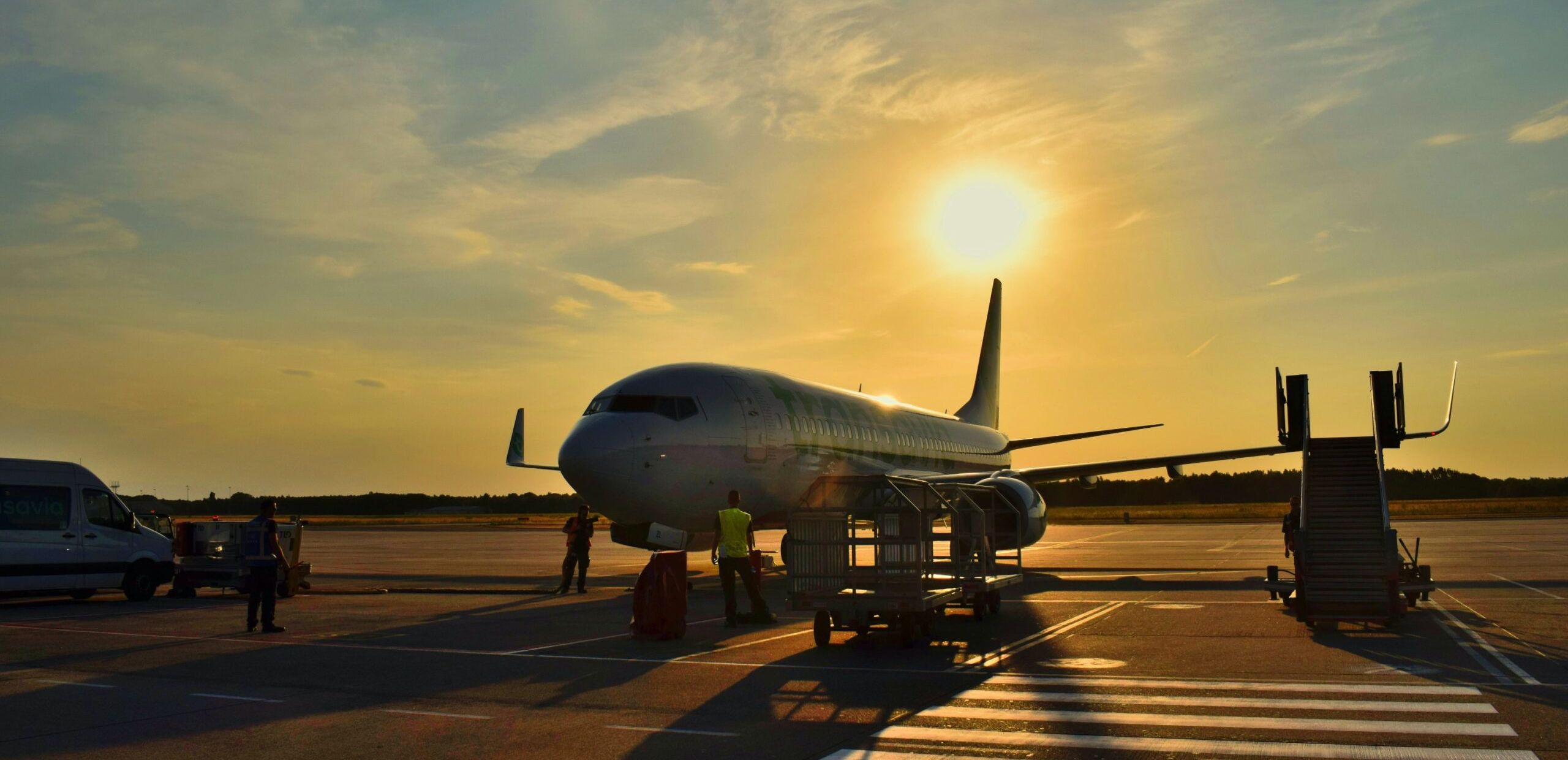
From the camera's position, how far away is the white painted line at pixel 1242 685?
1027cm

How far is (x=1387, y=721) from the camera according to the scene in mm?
8797

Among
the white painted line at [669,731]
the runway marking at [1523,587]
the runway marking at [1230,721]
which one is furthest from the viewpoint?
the runway marking at [1523,587]

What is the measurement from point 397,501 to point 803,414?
124 m

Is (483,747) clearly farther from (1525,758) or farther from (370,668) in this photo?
(1525,758)

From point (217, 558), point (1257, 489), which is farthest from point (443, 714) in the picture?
point (1257, 489)

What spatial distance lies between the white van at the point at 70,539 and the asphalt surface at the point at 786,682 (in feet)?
1.80

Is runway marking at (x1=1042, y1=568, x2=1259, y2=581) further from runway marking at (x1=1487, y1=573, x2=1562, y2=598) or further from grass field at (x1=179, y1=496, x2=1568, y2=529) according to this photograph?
grass field at (x1=179, y1=496, x2=1568, y2=529)

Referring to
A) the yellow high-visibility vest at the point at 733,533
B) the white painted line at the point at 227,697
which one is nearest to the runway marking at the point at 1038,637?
the yellow high-visibility vest at the point at 733,533

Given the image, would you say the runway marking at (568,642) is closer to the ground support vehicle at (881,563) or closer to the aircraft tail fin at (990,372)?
the ground support vehicle at (881,563)

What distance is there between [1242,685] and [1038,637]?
406cm

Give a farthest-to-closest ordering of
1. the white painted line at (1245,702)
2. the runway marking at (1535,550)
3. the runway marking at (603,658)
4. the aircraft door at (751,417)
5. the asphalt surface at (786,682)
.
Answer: the runway marking at (1535,550)
the aircraft door at (751,417)
the runway marking at (603,658)
the white painted line at (1245,702)
the asphalt surface at (786,682)

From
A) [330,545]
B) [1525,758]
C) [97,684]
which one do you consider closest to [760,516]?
[97,684]

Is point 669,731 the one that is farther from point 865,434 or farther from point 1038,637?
point 865,434

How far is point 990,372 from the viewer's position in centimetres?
4894
